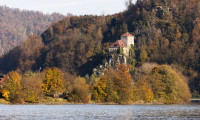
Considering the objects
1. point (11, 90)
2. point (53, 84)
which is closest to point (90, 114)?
point (11, 90)

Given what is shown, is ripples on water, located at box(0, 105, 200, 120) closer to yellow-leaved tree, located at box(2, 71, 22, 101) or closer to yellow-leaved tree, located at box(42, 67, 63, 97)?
yellow-leaved tree, located at box(2, 71, 22, 101)

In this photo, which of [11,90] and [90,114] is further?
[11,90]

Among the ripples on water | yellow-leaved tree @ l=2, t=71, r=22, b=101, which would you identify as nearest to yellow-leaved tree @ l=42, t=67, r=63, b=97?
yellow-leaved tree @ l=2, t=71, r=22, b=101

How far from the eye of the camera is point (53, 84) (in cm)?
11862

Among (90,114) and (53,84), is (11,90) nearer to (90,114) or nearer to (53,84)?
(53,84)

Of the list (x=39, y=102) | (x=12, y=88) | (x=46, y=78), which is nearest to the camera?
(x=12, y=88)

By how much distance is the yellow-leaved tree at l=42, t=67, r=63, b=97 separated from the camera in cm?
11782

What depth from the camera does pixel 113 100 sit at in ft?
389

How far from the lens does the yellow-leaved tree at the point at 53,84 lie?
4639 inches

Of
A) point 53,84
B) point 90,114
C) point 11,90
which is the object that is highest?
point 53,84

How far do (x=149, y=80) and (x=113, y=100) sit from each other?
14471 mm

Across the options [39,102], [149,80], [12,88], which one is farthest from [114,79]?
[12,88]

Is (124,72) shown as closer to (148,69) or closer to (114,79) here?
(114,79)

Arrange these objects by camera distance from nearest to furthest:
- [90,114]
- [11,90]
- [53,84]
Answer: [90,114] < [11,90] < [53,84]
